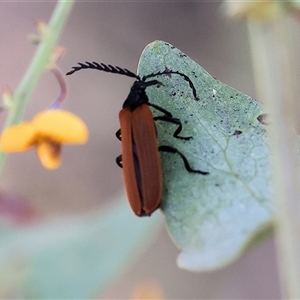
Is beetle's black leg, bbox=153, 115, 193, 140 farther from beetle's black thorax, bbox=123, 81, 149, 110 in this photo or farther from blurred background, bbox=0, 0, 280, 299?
blurred background, bbox=0, 0, 280, 299

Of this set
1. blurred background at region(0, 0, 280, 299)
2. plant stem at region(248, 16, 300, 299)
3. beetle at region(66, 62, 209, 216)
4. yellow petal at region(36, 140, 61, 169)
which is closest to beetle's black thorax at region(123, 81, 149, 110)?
beetle at region(66, 62, 209, 216)

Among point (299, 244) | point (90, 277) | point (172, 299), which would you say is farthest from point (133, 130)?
point (172, 299)

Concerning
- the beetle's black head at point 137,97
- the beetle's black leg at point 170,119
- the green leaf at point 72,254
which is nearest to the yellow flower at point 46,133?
the beetle's black leg at point 170,119

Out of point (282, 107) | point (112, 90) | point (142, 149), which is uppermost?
point (112, 90)

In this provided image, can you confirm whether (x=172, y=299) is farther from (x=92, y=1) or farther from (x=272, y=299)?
(x=92, y=1)

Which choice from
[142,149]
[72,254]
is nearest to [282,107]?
[142,149]

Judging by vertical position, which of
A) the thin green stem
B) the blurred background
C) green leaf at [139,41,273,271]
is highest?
the blurred background

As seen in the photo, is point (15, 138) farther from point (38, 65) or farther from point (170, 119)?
point (170, 119)
